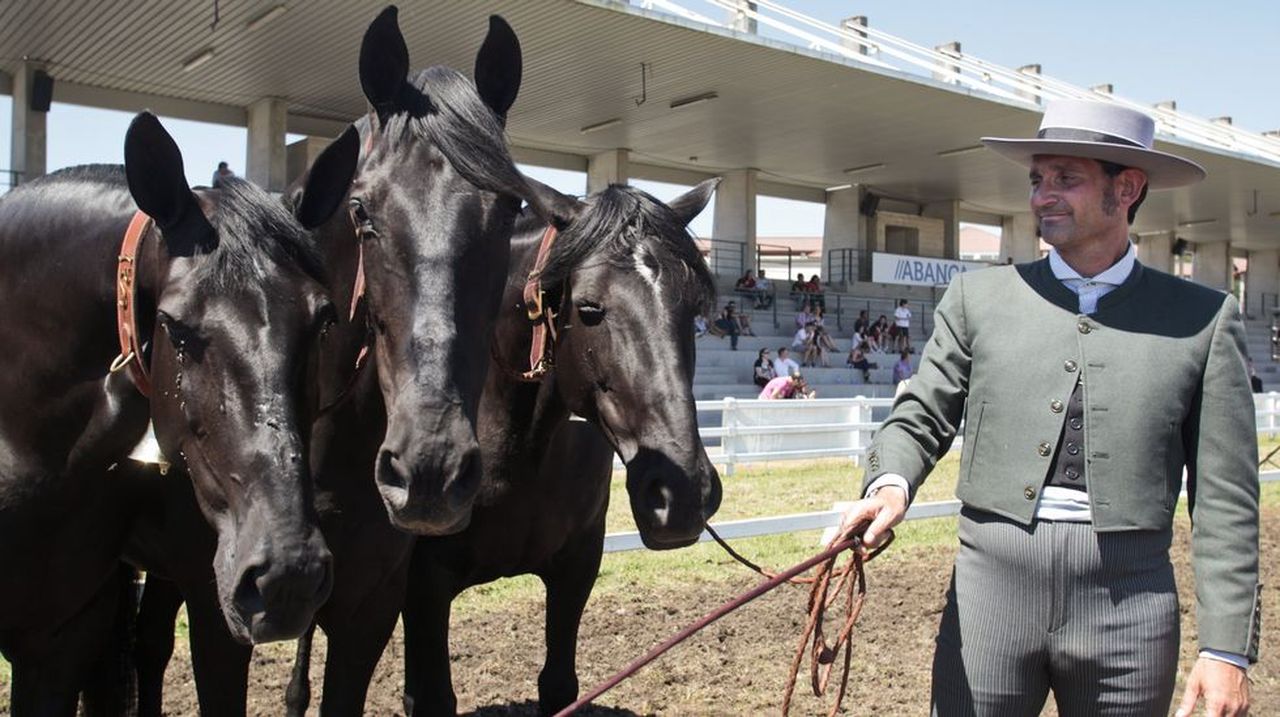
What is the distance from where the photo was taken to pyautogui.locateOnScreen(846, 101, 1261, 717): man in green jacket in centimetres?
256

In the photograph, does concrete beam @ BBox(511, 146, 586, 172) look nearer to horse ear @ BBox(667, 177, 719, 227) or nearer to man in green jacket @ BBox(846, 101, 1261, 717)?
horse ear @ BBox(667, 177, 719, 227)

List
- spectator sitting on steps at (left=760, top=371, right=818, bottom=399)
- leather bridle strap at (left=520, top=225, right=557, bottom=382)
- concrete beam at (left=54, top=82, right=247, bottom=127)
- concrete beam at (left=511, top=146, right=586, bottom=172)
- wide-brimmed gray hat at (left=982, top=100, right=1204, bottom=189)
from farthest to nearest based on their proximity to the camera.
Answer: concrete beam at (left=511, top=146, right=586, bottom=172)
concrete beam at (left=54, top=82, right=247, bottom=127)
spectator sitting on steps at (left=760, top=371, right=818, bottom=399)
leather bridle strap at (left=520, top=225, right=557, bottom=382)
wide-brimmed gray hat at (left=982, top=100, right=1204, bottom=189)

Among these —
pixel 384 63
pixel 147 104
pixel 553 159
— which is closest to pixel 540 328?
pixel 384 63

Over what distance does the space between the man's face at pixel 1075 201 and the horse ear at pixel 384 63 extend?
1.70 metres

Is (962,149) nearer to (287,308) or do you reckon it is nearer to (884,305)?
(884,305)

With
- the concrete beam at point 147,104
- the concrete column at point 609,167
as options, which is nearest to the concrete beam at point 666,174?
the concrete column at point 609,167

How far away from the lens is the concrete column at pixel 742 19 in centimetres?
1983

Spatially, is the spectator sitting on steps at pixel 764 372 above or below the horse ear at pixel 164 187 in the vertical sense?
below

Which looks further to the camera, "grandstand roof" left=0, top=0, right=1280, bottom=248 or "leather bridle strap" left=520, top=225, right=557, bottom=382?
"grandstand roof" left=0, top=0, right=1280, bottom=248

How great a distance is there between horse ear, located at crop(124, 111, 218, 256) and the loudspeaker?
17.8 meters

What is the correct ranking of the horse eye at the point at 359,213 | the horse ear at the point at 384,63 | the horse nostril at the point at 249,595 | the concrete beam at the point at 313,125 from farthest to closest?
1. the concrete beam at the point at 313,125
2. the horse ear at the point at 384,63
3. the horse eye at the point at 359,213
4. the horse nostril at the point at 249,595

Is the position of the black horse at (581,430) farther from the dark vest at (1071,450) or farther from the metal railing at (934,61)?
the metal railing at (934,61)

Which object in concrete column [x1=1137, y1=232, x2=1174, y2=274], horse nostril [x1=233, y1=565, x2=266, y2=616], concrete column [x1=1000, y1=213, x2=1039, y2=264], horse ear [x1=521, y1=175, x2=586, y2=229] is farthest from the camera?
concrete column [x1=1137, y1=232, x2=1174, y2=274]

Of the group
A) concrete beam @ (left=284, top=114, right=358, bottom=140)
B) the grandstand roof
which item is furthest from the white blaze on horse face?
concrete beam @ (left=284, top=114, right=358, bottom=140)
